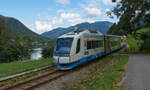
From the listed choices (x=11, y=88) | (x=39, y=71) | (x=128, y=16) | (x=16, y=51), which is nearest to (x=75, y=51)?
(x=39, y=71)

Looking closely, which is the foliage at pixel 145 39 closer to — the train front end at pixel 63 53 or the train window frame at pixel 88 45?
the train window frame at pixel 88 45

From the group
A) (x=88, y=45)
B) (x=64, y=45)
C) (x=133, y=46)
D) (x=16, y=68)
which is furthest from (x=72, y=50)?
(x=133, y=46)

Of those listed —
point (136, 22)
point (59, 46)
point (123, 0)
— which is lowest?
point (59, 46)

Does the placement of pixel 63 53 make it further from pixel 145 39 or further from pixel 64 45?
pixel 145 39

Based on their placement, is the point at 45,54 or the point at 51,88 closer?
the point at 51,88

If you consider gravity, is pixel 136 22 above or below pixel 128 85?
above

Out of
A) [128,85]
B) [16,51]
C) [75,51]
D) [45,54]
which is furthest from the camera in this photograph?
[45,54]

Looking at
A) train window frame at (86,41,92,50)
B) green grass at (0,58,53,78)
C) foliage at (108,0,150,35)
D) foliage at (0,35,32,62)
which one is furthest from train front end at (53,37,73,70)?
foliage at (0,35,32,62)

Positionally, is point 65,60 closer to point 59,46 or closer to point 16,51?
point 59,46

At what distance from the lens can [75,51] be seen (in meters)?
10.9

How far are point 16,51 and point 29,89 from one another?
29887mm

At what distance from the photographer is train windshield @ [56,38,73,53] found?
10780 mm

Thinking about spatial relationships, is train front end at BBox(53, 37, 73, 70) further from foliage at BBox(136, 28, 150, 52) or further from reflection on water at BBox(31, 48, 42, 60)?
reflection on water at BBox(31, 48, 42, 60)

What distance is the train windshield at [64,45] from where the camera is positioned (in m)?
10.8
